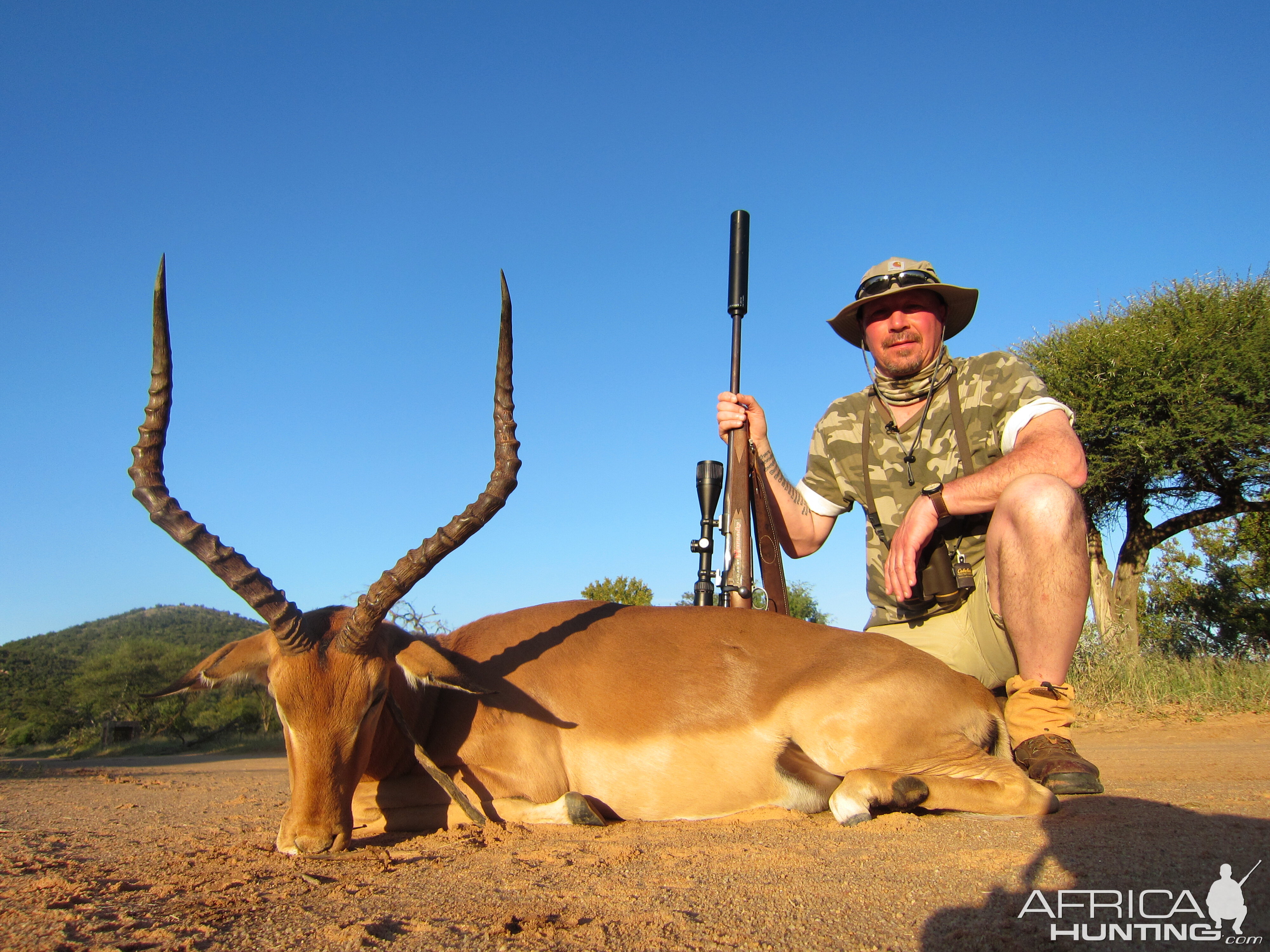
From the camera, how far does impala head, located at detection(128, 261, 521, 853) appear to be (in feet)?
10.9

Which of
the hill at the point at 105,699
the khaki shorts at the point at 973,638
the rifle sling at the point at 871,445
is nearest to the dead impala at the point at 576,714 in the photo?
the khaki shorts at the point at 973,638

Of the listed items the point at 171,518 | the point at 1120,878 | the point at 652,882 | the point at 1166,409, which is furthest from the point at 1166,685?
the point at 171,518

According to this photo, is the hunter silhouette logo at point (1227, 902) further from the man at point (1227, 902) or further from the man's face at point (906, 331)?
the man's face at point (906, 331)

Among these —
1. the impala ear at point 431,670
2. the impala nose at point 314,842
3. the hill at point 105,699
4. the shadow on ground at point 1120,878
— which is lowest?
the hill at point 105,699

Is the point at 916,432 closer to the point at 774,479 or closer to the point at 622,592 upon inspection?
the point at 774,479

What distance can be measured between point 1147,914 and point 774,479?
4.06 meters

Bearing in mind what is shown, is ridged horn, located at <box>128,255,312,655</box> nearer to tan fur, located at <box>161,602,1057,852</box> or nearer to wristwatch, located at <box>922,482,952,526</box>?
tan fur, located at <box>161,602,1057,852</box>

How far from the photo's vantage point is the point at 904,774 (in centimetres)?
354

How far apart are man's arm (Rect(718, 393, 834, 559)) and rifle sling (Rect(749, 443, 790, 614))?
0.13ft

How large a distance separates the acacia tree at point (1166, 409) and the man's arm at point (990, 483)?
10.2 m

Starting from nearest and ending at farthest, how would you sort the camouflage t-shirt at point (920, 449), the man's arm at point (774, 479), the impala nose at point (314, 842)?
the impala nose at point (314, 842)
the camouflage t-shirt at point (920, 449)
the man's arm at point (774, 479)

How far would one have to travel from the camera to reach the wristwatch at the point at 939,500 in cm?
460

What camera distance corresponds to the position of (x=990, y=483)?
4.58 metres

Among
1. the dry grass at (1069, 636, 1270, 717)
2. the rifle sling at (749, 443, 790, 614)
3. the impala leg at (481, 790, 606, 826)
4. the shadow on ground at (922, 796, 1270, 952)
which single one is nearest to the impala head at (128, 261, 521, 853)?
the impala leg at (481, 790, 606, 826)
